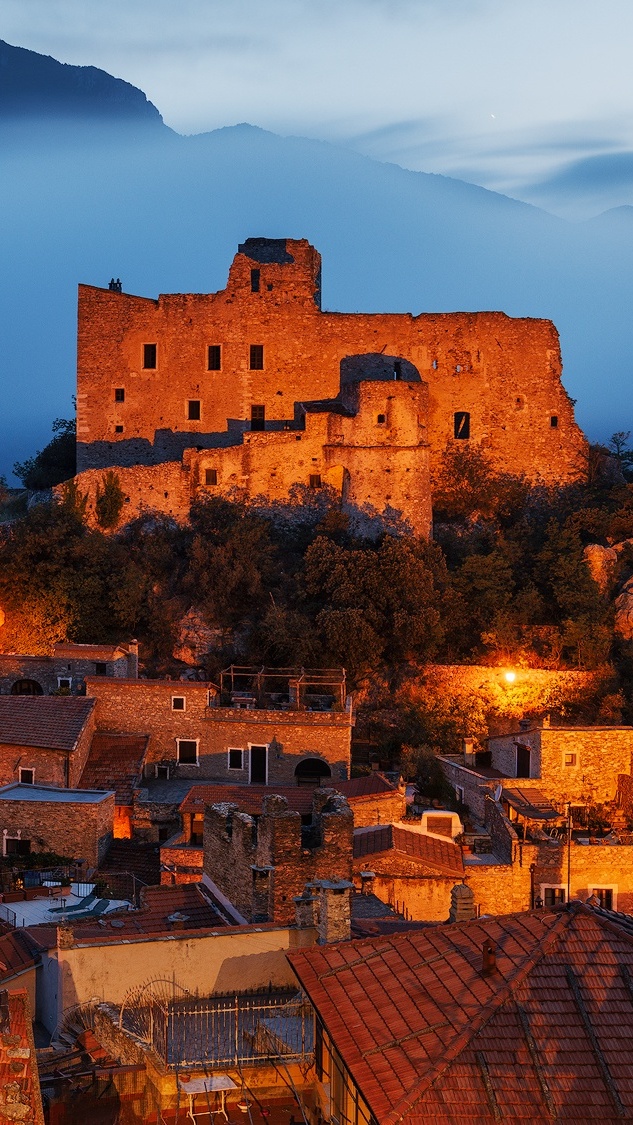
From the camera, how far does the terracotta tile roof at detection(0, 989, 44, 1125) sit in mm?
9992

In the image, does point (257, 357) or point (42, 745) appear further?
point (257, 357)

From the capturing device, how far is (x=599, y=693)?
107 feet

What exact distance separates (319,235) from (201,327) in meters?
117

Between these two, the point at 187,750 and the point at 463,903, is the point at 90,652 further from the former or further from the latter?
the point at 463,903

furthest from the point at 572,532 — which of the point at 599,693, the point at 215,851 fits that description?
the point at 215,851

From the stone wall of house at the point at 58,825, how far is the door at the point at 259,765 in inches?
186

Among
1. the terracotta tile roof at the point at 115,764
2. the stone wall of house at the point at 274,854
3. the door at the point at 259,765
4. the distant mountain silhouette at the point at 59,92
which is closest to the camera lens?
the stone wall of house at the point at 274,854

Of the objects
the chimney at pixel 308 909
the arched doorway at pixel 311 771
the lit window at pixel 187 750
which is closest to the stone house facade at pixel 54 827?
the lit window at pixel 187 750

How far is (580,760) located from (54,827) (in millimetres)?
11148

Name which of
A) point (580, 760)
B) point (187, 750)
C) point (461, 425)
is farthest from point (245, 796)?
point (461, 425)

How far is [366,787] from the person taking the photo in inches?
1034

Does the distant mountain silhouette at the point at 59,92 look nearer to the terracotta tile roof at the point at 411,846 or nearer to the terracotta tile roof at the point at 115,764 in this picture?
the terracotta tile roof at the point at 115,764

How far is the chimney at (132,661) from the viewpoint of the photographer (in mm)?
31781

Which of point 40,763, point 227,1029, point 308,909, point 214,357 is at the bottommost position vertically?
point 227,1029
